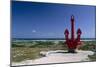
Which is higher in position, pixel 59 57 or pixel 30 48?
pixel 30 48

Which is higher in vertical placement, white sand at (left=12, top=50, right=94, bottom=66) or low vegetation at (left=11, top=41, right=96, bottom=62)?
low vegetation at (left=11, top=41, right=96, bottom=62)

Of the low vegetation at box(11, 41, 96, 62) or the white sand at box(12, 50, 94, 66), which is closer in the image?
the low vegetation at box(11, 41, 96, 62)

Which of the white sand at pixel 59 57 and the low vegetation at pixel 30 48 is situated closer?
the low vegetation at pixel 30 48

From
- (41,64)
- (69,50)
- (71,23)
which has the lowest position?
(41,64)

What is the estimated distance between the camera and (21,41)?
2686 mm

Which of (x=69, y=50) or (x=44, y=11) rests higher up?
(x=44, y=11)

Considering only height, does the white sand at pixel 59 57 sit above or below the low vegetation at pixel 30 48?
below

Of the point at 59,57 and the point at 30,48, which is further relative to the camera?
the point at 59,57
